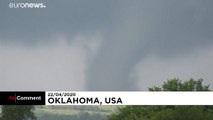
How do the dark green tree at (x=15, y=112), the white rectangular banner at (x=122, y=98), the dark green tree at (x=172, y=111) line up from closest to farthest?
the white rectangular banner at (x=122, y=98), the dark green tree at (x=172, y=111), the dark green tree at (x=15, y=112)

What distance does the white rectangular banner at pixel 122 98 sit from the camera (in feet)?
90.9

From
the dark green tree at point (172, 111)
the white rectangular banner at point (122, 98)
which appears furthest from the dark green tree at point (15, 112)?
the white rectangular banner at point (122, 98)

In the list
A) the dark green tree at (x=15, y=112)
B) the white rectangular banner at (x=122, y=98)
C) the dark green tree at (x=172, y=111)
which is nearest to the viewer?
the white rectangular banner at (x=122, y=98)

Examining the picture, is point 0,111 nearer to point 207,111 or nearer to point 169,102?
point 207,111

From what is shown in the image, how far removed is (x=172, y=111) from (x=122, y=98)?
161 ft

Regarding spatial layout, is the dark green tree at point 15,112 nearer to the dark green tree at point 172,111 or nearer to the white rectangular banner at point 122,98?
the dark green tree at point 172,111

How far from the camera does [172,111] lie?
7594 cm

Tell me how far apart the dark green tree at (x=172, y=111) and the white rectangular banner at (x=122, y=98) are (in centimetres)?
4160

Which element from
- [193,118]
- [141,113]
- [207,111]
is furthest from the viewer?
[141,113]

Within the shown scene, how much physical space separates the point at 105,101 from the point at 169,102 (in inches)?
155

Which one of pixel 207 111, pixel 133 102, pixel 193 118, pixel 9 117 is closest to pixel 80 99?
pixel 133 102

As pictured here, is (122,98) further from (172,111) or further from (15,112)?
(15,112)

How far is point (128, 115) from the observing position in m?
92.6

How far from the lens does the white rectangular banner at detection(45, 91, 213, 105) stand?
90.9 ft
